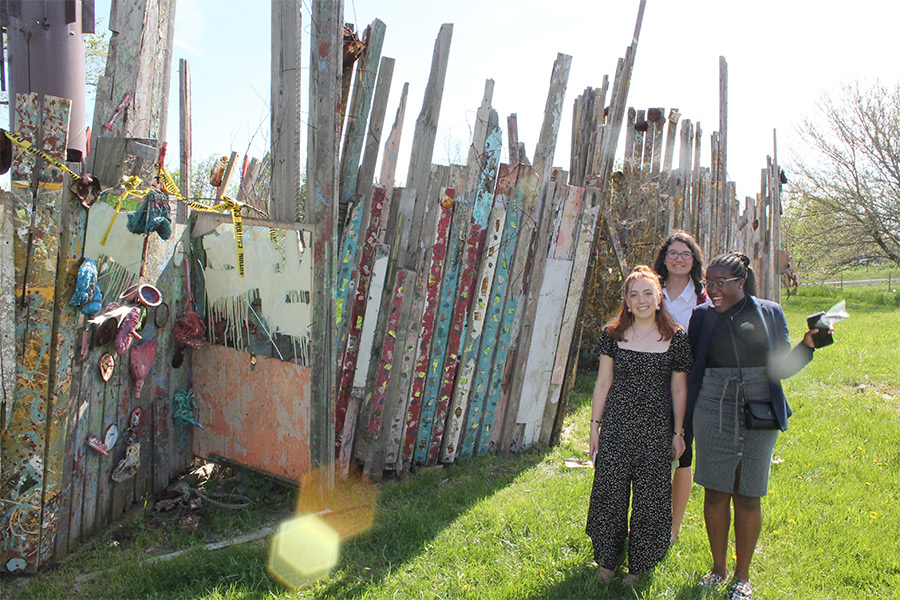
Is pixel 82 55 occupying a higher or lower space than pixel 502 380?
higher

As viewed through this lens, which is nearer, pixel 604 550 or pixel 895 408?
pixel 604 550

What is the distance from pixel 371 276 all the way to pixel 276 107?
120cm

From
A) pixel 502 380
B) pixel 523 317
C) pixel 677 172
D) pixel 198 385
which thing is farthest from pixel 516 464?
pixel 677 172

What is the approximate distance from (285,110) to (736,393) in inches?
113

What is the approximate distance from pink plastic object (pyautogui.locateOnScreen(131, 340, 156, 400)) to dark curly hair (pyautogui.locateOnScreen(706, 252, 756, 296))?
124 inches

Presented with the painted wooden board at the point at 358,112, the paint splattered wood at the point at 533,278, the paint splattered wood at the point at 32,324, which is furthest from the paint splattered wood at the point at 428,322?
the paint splattered wood at the point at 32,324

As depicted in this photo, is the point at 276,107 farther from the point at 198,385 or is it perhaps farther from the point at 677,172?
the point at 677,172

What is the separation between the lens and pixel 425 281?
4223 mm

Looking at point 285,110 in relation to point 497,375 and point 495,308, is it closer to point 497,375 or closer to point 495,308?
point 495,308

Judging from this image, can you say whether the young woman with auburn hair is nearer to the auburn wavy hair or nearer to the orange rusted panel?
the auburn wavy hair

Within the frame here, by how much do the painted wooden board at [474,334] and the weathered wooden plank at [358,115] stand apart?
1.08 meters

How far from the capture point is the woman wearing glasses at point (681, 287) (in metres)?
3.47

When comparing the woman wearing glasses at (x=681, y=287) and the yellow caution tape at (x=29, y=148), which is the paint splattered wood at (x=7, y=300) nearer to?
the yellow caution tape at (x=29, y=148)

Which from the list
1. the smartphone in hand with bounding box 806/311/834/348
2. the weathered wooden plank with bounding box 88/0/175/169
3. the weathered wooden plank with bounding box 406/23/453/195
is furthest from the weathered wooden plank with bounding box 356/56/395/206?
the smartphone in hand with bounding box 806/311/834/348
